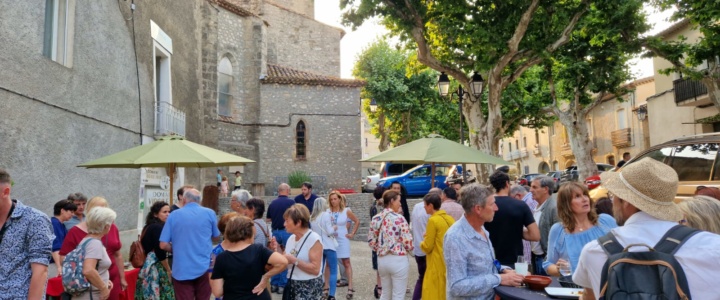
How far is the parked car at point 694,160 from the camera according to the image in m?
7.23

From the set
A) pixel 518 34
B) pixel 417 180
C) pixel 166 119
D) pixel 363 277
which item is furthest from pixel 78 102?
pixel 417 180

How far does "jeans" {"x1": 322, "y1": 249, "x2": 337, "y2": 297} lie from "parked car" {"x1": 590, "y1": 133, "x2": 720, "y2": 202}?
3776mm

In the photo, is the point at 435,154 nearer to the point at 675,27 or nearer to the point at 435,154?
the point at 435,154

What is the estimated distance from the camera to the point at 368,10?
47.2ft

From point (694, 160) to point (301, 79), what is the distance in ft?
68.7

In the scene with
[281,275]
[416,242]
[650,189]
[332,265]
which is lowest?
[281,275]

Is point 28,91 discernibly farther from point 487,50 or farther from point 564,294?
point 487,50

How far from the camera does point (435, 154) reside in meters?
8.90

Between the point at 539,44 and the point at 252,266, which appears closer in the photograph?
the point at 252,266

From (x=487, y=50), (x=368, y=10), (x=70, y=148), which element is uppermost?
(x=368, y=10)

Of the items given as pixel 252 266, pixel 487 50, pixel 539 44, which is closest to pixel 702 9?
pixel 539 44

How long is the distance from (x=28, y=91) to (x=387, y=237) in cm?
590

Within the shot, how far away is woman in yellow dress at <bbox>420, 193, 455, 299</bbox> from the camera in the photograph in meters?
5.20

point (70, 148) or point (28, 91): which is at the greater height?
point (28, 91)
